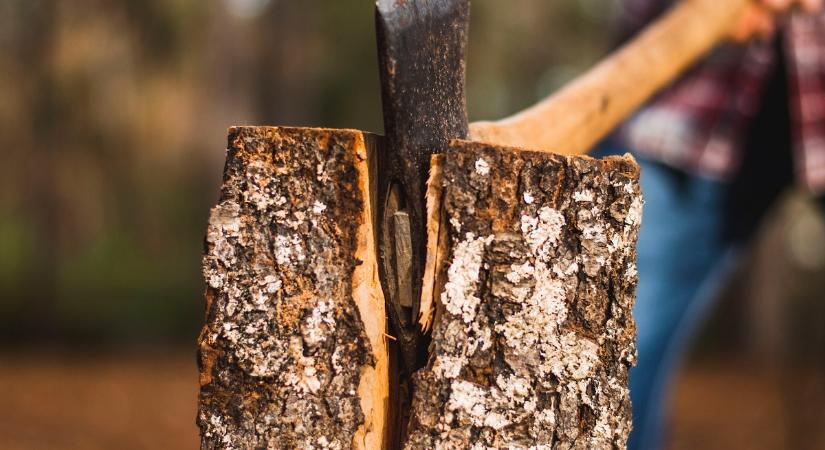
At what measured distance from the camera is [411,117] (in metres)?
1.11

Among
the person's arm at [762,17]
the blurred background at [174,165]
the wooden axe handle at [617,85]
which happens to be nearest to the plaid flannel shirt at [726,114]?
the person's arm at [762,17]

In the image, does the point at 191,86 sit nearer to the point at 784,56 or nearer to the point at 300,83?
the point at 300,83

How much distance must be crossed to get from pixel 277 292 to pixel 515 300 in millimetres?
327

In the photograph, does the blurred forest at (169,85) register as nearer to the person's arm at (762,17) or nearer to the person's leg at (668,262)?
the person's leg at (668,262)

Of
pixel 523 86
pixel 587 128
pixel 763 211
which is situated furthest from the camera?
pixel 523 86

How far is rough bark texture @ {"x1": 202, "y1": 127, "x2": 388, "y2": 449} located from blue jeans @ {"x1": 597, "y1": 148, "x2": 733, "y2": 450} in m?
1.64

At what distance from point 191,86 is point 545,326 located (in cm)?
825

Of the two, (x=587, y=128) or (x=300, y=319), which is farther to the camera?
(x=587, y=128)

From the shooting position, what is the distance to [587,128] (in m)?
1.48

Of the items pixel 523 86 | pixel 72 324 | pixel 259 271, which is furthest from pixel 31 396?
pixel 259 271

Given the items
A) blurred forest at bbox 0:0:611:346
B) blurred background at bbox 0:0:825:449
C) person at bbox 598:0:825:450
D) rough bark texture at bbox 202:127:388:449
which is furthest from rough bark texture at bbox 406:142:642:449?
blurred forest at bbox 0:0:611:346

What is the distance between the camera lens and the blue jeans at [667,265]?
2520 millimetres

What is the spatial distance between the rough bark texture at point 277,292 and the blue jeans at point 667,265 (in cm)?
164

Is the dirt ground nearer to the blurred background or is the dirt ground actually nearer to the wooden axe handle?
the blurred background
